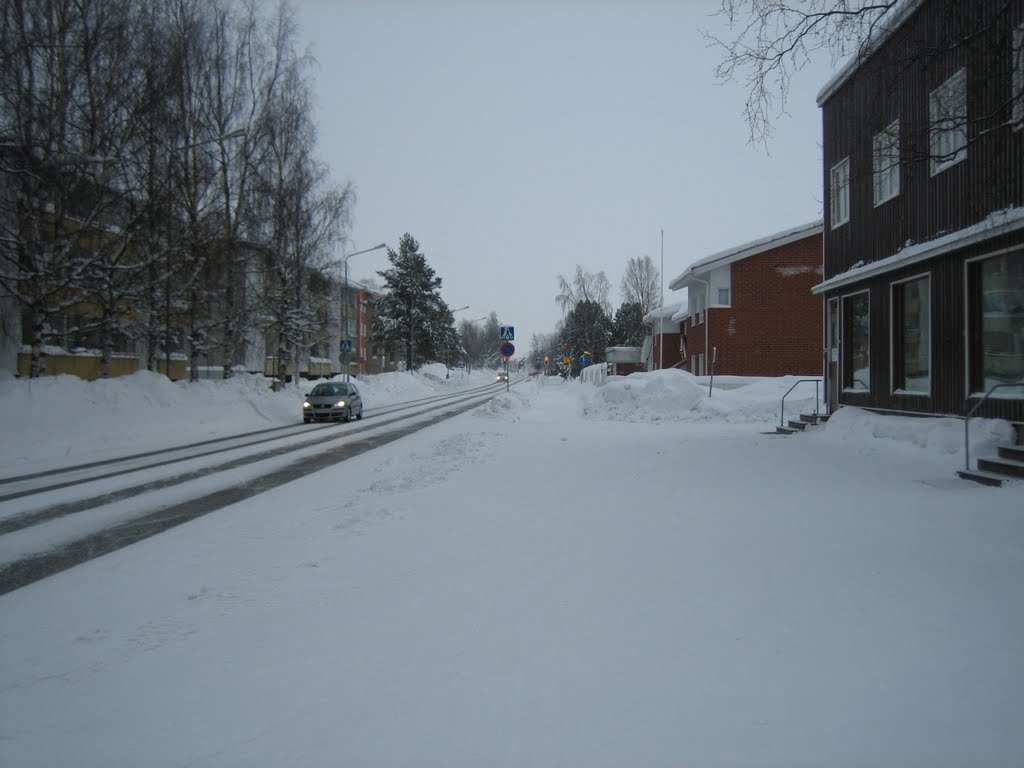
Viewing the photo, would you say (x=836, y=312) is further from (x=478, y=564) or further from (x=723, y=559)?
(x=478, y=564)

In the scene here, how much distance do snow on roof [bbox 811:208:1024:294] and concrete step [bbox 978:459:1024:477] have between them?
3128 millimetres

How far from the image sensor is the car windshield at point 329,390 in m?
24.0

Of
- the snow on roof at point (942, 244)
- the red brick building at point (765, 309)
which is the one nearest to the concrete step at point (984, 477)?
the snow on roof at point (942, 244)

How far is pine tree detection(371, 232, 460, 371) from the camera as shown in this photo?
200ft

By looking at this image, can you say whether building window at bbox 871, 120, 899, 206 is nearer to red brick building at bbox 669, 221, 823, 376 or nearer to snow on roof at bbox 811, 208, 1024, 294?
snow on roof at bbox 811, 208, 1024, 294

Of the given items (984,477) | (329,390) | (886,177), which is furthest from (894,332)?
(329,390)

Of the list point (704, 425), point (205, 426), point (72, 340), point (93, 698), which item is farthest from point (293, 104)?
point (93, 698)

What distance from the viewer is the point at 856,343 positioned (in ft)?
48.5

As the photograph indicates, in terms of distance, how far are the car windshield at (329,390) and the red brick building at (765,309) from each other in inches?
638

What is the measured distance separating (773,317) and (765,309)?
0.53m

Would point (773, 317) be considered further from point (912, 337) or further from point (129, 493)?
point (129, 493)

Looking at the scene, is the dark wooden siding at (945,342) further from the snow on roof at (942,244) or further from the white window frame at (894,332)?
the snow on roof at (942,244)

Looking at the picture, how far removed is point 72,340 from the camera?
2148 cm

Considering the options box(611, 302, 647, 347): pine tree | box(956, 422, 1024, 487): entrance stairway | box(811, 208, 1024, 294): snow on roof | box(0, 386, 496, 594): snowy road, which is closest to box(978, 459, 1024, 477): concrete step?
box(956, 422, 1024, 487): entrance stairway
